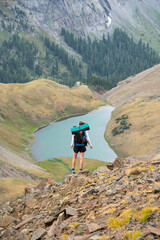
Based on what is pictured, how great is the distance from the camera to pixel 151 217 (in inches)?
421

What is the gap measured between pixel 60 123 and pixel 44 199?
112m

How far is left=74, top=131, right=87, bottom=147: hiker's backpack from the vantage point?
22.0m

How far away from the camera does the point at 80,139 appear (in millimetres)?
22219

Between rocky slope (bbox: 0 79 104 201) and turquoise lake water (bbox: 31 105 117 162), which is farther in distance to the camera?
rocky slope (bbox: 0 79 104 201)

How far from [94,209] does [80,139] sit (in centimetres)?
864

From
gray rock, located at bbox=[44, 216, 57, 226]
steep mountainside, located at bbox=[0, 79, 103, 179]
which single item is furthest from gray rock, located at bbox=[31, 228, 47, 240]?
steep mountainside, located at bbox=[0, 79, 103, 179]

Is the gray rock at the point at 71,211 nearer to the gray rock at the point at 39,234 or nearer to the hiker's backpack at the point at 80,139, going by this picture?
the gray rock at the point at 39,234

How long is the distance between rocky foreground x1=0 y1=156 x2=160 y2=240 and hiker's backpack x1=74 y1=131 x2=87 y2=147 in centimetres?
244

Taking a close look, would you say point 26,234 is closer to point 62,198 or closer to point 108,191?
point 62,198

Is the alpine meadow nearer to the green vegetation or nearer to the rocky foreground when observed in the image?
the rocky foreground

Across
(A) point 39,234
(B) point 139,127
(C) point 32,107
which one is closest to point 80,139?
(A) point 39,234

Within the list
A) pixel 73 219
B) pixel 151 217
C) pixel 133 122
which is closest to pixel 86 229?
pixel 73 219

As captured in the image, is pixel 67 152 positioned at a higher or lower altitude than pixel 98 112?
lower

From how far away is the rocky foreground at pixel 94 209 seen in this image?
1084 centimetres
